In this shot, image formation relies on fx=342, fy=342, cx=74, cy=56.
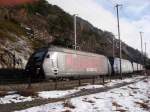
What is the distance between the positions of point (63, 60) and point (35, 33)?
1211 inches

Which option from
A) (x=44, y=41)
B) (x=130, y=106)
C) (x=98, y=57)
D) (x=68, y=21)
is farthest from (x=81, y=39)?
(x=130, y=106)

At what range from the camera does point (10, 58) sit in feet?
132

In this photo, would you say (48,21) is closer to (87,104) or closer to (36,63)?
(36,63)

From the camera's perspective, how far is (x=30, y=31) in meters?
60.8

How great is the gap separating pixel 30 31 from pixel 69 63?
28.1 m

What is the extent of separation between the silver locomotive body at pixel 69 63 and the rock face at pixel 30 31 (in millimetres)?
7907

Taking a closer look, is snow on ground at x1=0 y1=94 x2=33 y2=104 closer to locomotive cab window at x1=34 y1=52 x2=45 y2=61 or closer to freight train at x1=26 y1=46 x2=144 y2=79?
freight train at x1=26 y1=46 x2=144 y2=79

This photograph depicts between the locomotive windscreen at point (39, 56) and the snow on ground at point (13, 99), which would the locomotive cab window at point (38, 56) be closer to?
the locomotive windscreen at point (39, 56)

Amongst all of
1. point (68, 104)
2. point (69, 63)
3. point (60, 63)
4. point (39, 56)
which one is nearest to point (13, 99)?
point (68, 104)

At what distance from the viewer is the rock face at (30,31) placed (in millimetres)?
41797

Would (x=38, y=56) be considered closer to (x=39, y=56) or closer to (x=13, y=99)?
(x=39, y=56)

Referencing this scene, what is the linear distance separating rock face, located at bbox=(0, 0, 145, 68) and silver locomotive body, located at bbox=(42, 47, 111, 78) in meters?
7.91

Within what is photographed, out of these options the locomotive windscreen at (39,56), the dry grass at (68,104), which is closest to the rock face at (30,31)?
the locomotive windscreen at (39,56)

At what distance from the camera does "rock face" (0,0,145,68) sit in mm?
41797
